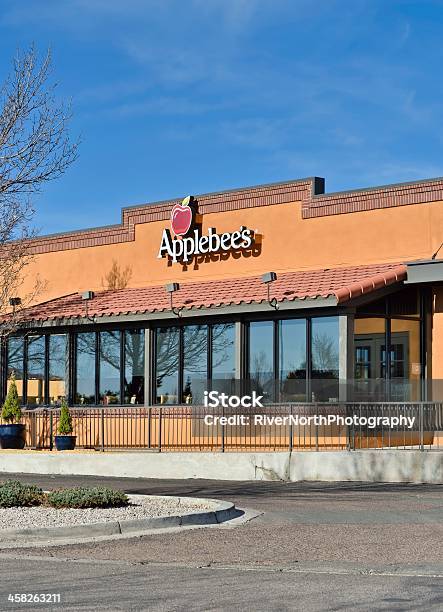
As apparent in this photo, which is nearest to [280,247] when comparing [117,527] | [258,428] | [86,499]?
[258,428]

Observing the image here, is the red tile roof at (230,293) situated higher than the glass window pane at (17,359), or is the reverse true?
the red tile roof at (230,293)

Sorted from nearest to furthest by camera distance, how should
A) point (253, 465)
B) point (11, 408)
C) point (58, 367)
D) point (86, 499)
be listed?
point (86, 499), point (253, 465), point (11, 408), point (58, 367)

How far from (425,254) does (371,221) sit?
70.0 inches

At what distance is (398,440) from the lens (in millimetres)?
22375

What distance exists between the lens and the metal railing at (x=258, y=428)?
2253 cm

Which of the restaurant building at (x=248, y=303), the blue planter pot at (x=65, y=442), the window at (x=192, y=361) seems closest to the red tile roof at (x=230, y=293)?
the restaurant building at (x=248, y=303)

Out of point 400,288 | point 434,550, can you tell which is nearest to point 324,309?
point 400,288

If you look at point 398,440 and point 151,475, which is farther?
point 151,475

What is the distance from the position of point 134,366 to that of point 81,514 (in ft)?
49.9

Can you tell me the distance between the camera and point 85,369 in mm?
31234

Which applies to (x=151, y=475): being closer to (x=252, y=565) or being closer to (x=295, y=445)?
(x=295, y=445)

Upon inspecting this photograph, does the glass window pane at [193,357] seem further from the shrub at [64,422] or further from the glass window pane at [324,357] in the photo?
the glass window pane at [324,357]

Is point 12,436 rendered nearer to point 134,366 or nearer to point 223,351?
point 134,366

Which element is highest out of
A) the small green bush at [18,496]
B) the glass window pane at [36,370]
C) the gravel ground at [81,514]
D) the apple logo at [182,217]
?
the apple logo at [182,217]
